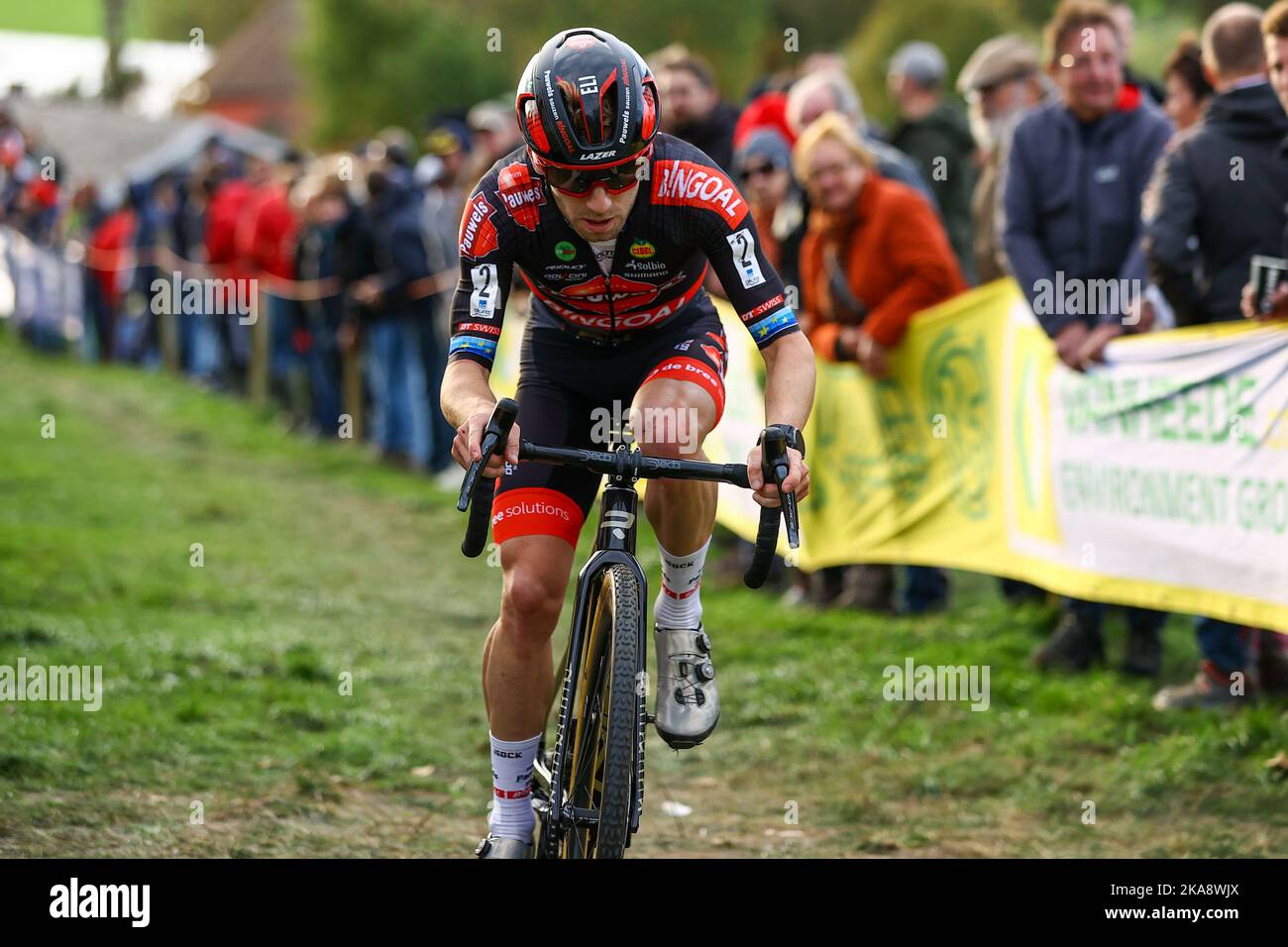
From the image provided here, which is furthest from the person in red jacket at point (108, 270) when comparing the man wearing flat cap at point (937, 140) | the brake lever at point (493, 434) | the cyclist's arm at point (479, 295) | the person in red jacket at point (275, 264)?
the brake lever at point (493, 434)

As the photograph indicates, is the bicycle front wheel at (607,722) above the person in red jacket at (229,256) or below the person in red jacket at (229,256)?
below

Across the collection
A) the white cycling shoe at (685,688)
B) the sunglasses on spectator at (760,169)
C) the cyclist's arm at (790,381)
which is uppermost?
the sunglasses on spectator at (760,169)

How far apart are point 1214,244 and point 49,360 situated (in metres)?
23.5

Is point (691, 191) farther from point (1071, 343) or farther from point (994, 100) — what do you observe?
point (994, 100)

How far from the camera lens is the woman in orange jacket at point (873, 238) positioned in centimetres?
955

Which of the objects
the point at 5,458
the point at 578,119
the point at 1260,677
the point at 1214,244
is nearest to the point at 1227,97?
the point at 1214,244

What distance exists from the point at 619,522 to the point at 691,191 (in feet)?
3.23

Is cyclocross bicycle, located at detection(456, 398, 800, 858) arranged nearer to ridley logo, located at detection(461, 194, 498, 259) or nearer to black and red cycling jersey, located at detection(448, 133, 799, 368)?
black and red cycling jersey, located at detection(448, 133, 799, 368)

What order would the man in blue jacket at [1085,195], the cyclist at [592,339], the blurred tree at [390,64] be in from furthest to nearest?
the blurred tree at [390,64] → the man in blue jacket at [1085,195] → the cyclist at [592,339]

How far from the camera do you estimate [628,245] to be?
17.1 ft

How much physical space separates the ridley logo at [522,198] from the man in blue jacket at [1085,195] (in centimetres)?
385

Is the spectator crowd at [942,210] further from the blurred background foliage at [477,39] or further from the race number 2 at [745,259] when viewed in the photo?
the blurred background foliage at [477,39]
